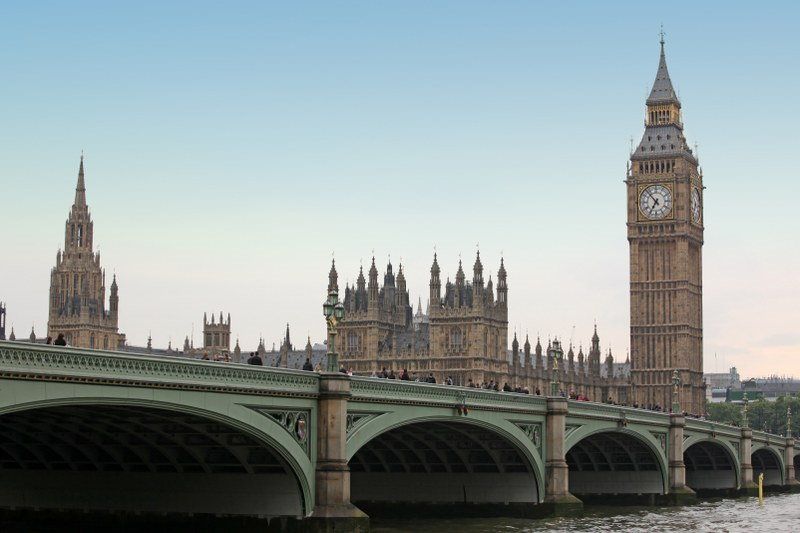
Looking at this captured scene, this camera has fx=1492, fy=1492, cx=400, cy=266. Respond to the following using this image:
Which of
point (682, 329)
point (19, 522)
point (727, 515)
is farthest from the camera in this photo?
point (682, 329)

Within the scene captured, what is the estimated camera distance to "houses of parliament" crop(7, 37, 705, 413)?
509ft

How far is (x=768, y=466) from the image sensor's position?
124875mm

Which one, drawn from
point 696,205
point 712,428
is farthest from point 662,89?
point 712,428

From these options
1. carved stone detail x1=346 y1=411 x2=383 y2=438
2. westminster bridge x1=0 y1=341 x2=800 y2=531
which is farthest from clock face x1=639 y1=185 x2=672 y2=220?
carved stone detail x1=346 y1=411 x2=383 y2=438

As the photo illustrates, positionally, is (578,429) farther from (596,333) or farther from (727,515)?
(596,333)

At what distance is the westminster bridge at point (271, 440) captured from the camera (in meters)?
39.6

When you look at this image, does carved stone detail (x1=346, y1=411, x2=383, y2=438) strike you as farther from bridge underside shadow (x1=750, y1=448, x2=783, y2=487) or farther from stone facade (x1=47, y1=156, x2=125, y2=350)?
stone facade (x1=47, y1=156, x2=125, y2=350)

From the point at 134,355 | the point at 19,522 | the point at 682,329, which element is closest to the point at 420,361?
the point at 682,329

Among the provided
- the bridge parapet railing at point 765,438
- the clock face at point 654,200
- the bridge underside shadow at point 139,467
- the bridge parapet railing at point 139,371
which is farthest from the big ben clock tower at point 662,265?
the bridge parapet railing at point 139,371

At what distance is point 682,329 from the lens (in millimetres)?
167625

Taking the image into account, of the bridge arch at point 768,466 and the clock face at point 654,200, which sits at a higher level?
the clock face at point 654,200

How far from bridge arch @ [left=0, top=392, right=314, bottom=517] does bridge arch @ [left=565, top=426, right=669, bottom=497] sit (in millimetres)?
35095

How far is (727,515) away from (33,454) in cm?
3737

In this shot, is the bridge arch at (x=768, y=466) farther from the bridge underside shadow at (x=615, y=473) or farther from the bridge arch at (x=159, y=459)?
the bridge arch at (x=159, y=459)
